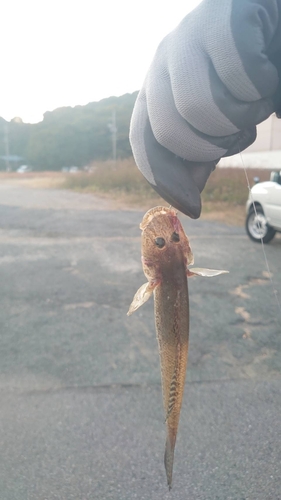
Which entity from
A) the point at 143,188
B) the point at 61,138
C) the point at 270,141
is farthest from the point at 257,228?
the point at 61,138

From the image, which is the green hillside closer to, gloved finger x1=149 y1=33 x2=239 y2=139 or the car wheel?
the car wheel

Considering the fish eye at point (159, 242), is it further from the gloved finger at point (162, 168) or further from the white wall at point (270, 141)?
the white wall at point (270, 141)

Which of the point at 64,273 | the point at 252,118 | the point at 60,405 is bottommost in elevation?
the point at 64,273

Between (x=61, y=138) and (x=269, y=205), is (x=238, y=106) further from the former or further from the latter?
(x=61, y=138)

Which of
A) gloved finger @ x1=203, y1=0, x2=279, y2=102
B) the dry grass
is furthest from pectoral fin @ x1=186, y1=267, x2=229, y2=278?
the dry grass

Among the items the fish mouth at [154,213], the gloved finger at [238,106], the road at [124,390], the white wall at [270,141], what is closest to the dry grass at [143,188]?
the road at [124,390]

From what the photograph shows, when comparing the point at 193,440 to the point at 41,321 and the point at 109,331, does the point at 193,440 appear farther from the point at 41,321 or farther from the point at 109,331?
the point at 41,321

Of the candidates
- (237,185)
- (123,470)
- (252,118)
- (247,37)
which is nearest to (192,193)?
(252,118)
